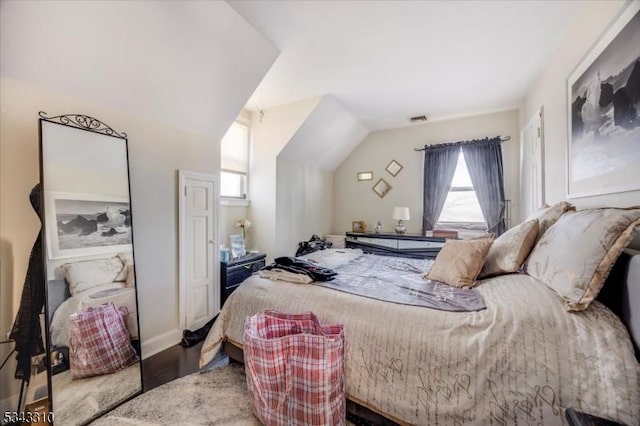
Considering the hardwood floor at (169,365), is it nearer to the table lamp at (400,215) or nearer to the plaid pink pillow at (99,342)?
the plaid pink pillow at (99,342)

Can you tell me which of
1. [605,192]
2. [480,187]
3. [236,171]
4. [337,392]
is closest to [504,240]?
[605,192]

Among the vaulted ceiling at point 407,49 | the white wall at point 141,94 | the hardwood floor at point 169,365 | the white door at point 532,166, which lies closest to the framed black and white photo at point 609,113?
the vaulted ceiling at point 407,49

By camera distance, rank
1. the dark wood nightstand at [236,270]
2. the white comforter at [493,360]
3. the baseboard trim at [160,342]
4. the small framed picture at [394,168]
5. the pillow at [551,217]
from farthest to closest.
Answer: the small framed picture at [394,168]
the dark wood nightstand at [236,270]
the baseboard trim at [160,342]
the pillow at [551,217]
the white comforter at [493,360]

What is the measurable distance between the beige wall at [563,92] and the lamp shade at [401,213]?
6.31 ft

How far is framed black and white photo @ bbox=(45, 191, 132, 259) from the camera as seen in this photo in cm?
152

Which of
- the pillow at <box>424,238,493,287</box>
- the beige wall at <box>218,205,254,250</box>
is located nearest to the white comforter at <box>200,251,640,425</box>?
the pillow at <box>424,238,493,287</box>

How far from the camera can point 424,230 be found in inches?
169

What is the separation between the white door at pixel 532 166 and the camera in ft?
8.63

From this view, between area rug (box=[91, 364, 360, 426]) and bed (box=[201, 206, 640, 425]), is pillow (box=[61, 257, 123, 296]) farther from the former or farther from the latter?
bed (box=[201, 206, 640, 425])

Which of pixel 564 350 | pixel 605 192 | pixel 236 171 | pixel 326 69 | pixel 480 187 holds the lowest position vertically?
pixel 564 350

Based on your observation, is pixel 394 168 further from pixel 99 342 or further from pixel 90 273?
pixel 99 342

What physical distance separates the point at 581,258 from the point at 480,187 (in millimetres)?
3158

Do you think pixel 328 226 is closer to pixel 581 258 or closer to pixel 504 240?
pixel 504 240

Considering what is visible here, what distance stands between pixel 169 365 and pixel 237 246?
1.51 m
